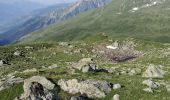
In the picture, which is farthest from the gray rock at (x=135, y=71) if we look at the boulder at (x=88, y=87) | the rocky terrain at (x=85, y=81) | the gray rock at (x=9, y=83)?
the gray rock at (x=9, y=83)

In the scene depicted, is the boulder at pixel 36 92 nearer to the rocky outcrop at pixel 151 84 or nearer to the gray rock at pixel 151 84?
the rocky outcrop at pixel 151 84

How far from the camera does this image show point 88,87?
1845 inches

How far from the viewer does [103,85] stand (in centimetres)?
4725

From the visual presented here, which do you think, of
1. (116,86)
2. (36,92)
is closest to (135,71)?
(116,86)

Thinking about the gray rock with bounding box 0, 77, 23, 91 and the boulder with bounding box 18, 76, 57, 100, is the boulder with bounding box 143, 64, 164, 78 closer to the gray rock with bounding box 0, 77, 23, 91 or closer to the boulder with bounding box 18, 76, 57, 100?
the boulder with bounding box 18, 76, 57, 100

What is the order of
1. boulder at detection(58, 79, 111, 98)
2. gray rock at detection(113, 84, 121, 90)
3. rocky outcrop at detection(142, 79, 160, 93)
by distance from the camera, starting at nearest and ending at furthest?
boulder at detection(58, 79, 111, 98) < gray rock at detection(113, 84, 121, 90) < rocky outcrop at detection(142, 79, 160, 93)

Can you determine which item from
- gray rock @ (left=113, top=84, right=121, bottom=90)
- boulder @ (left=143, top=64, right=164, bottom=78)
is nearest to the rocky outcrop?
gray rock @ (left=113, top=84, right=121, bottom=90)

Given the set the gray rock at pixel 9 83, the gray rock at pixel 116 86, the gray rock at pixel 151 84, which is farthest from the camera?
the gray rock at pixel 151 84

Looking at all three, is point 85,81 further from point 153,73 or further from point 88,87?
point 153,73

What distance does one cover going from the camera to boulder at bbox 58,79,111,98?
46.1m

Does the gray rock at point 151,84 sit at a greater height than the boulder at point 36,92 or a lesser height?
lesser

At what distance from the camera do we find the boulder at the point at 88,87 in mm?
46125

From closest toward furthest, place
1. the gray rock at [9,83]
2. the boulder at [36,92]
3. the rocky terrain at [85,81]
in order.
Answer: the boulder at [36,92], the rocky terrain at [85,81], the gray rock at [9,83]

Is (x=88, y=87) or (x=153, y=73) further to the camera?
(x=153, y=73)
